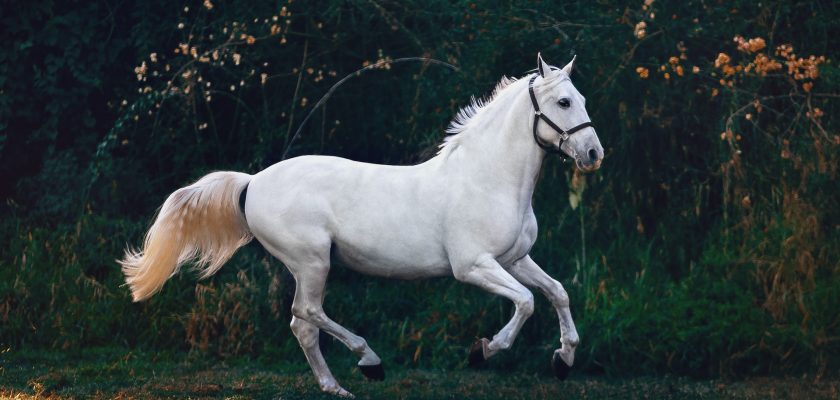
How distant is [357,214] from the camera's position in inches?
282

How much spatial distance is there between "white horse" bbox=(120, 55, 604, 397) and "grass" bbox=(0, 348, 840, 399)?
1.79 ft

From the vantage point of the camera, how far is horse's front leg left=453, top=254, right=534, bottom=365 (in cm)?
671

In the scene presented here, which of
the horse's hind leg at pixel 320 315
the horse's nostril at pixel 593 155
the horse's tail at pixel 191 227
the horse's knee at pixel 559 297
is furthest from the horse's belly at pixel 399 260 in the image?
the horse's nostril at pixel 593 155

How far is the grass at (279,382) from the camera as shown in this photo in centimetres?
745

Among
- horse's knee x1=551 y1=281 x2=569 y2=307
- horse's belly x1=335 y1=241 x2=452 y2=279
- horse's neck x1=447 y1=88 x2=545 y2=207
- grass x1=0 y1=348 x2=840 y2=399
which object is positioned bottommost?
grass x1=0 y1=348 x2=840 y2=399

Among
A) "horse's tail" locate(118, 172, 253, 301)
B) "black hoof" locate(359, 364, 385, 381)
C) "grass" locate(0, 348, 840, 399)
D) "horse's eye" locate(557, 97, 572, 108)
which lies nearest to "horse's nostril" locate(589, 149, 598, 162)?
"horse's eye" locate(557, 97, 572, 108)

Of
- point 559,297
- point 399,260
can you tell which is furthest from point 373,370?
point 559,297

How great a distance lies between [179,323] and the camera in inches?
356

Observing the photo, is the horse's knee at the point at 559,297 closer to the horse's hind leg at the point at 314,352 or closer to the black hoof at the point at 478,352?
the black hoof at the point at 478,352

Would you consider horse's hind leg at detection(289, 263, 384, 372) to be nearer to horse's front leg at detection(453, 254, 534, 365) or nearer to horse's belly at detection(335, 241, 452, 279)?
horse's belly at detection(335, 241, 452, 279)

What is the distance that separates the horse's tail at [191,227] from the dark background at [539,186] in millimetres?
1430

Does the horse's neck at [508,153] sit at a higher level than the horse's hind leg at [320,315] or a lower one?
higher

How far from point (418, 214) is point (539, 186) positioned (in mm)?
2622

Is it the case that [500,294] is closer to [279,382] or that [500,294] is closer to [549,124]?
[549,124]
